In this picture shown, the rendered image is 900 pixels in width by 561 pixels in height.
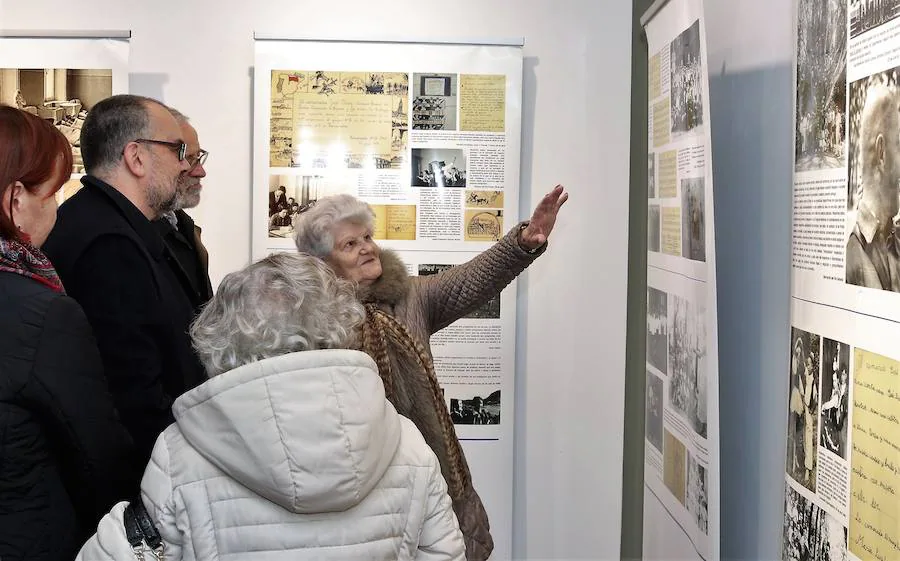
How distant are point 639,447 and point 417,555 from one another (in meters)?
1.91

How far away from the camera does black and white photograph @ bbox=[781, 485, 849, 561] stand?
159cm

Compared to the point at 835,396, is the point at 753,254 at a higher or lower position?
higher

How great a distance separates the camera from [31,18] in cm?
336

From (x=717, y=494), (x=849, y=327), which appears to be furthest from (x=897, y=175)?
(x=717, y=494)

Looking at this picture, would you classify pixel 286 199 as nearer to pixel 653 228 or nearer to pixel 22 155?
pixel 653 228

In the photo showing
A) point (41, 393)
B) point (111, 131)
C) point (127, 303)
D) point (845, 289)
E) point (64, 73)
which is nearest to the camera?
point (41, 393)

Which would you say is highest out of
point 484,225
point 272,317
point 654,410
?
point 484,225

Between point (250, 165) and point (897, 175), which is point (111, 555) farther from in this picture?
point (250, 165)

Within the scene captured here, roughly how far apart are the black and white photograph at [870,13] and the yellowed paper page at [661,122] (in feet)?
2.98

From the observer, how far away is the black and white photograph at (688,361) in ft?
7.00

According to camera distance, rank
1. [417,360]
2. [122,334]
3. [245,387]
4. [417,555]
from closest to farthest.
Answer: [245,387]
[417,555]
[122,334]
[417,360]

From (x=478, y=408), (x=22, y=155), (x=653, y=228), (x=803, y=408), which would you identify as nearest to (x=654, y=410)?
(x=653, y=228)

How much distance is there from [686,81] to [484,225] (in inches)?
45.5

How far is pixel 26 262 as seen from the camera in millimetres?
1498
